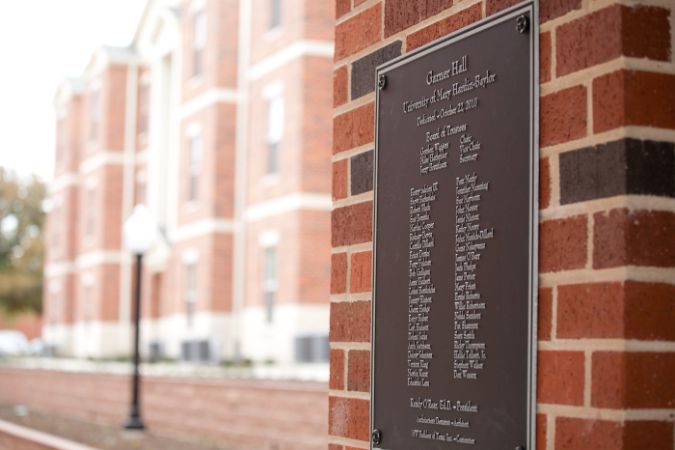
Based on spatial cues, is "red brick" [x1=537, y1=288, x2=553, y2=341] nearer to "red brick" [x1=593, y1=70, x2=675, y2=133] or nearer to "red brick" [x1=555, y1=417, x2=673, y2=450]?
"red brick" [x1=555, y1=417, x2=673, y2=450]

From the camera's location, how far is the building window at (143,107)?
36219 mm

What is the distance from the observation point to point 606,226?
2250mm

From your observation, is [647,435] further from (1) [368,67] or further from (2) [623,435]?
(1) [368,67]

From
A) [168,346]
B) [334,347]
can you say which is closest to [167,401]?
[168,346]

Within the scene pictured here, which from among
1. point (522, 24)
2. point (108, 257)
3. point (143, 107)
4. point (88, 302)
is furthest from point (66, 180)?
point (522, 24)

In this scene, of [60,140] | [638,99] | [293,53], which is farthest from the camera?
[60,140]

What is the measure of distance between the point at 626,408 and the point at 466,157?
91cm

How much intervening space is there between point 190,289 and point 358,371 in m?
27.1

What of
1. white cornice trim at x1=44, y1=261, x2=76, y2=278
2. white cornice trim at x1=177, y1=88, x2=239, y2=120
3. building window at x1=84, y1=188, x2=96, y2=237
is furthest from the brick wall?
white cornice trim at x1=44, y1=261, x2=76, y2=278

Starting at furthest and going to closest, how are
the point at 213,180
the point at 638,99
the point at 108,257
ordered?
1. the point at 108,257
2. the point at 213,180
3. the point at 638,99

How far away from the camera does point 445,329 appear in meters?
2.87

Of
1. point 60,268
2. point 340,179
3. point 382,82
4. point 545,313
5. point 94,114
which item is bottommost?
point 545,313

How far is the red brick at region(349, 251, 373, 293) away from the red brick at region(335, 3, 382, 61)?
66cm

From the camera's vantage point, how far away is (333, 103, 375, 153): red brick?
3.33m
